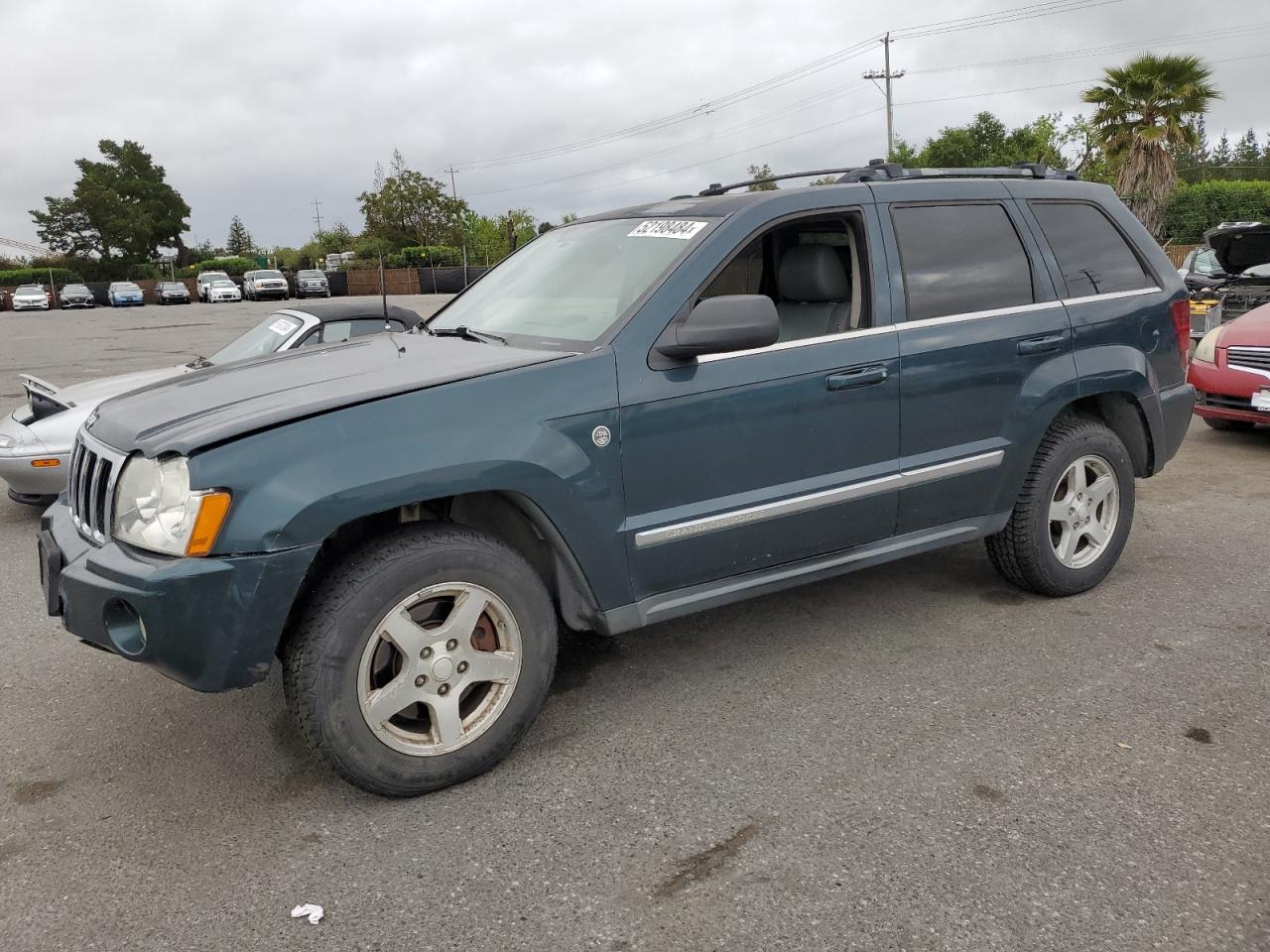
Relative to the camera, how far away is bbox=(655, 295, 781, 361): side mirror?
323 centimetres

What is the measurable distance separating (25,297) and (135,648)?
51703 millimetres

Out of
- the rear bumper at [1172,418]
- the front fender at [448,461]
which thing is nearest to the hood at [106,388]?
the front fender at [448,461]

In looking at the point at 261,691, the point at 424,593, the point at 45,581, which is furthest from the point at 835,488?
the point at 45,581

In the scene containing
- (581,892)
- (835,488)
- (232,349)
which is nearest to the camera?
(581,892)

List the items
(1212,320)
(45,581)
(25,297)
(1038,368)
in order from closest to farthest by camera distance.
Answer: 1. (45,581)
2. (1038,368)
3. (1212,320)
4. (25,297)

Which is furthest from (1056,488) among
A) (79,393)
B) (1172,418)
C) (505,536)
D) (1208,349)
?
(79,393)

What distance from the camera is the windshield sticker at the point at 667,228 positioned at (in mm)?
3676

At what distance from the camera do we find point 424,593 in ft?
9.72

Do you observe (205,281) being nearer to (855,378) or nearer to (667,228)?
(667,228)

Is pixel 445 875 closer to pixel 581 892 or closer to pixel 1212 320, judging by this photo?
pixel 581 892

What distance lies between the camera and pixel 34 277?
6525 cm

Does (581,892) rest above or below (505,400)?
below

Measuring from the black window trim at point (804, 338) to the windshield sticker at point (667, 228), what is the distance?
0.18 m

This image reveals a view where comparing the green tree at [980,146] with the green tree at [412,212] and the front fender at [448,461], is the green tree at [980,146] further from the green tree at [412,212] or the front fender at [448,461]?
the front fender at [448,461]
